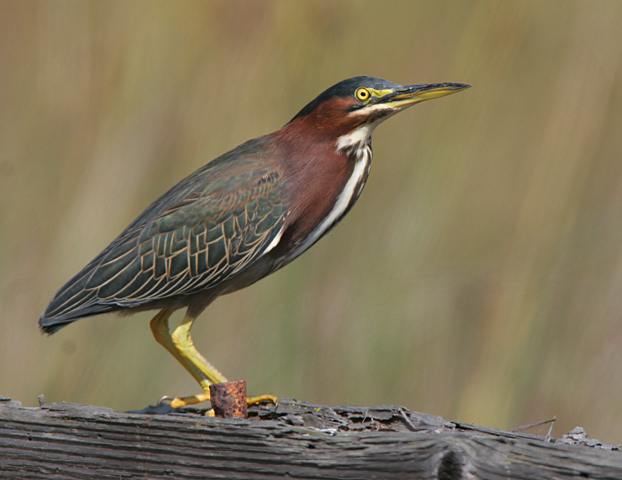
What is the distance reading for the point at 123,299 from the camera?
3.06 metres

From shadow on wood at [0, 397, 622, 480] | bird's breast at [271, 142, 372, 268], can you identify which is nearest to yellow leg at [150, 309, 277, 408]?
bird's breast at [271, 142, 372, 268]

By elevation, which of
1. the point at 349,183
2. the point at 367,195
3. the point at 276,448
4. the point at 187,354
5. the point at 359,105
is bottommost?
the point at 276,448

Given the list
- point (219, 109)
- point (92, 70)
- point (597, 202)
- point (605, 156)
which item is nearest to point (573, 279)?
point (597, 202)

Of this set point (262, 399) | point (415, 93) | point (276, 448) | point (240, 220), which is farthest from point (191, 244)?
point (276, 448)

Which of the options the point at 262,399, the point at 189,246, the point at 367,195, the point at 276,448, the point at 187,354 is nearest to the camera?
the point at 276,448

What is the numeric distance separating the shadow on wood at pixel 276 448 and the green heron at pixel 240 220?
0.87m

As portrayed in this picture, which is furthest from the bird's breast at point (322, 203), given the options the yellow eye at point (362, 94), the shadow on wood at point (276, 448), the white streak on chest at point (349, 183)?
the shadow on wood at point (276, 448)

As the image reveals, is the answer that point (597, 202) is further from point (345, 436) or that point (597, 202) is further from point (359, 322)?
point (345, 436)

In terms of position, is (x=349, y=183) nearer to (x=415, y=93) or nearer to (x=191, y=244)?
(x=415, y=93)

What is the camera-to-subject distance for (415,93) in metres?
3.02

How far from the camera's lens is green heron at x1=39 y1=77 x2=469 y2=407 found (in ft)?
9.82

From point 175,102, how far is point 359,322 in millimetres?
1357

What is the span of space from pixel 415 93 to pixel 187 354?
4.05ft

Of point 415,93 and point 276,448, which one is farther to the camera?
point 415,93
